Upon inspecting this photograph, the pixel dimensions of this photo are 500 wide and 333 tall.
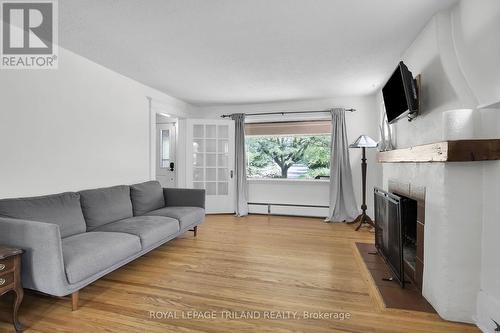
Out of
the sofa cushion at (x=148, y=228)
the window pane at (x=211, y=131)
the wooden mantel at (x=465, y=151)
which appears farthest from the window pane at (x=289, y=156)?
the wooden mantel at (x=465, y=151)

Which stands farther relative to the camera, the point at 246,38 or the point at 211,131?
the point at 211,131

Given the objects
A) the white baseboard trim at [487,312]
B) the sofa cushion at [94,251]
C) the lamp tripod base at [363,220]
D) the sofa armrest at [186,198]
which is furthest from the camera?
the lamp tripod base at [363,220]

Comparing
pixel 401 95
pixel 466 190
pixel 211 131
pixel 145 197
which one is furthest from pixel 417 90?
pixel 211 131

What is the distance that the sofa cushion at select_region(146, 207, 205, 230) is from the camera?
320cm

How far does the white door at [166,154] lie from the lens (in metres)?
5.24

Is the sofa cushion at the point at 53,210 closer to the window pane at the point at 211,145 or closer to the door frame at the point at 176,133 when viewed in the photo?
the door frame at the point at 176,133

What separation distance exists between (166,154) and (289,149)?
2636 mm

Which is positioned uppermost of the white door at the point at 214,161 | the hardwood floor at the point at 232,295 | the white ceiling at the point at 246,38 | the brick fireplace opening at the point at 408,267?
the white ceiling at the point at 246,38

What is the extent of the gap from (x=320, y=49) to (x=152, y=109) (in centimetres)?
276

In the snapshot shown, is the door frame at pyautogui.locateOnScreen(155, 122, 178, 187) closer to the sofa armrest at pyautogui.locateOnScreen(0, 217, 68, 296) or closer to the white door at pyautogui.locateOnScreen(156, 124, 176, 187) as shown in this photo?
the white door at pyautogui.locateOnScreen(156, 124, 176, 187)

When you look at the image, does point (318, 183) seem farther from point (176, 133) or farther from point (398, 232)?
point (176, 133)

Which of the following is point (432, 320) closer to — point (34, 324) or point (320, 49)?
point (320, 49)

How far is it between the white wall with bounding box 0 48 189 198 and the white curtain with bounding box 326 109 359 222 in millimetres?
3317

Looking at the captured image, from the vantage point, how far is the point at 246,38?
Result: 8.04ft
